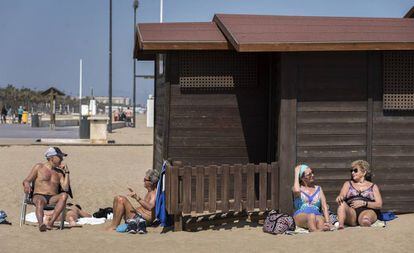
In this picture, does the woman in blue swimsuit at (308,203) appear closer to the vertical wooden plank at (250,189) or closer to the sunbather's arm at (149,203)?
the vertical wooden plank at (250,189)

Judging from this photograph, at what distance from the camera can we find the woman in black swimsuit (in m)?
8.21

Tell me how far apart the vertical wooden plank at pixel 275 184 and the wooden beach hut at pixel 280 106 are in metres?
0.02

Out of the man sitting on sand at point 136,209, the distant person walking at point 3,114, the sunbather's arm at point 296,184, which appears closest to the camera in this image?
the sunbather's arm at point 296,184

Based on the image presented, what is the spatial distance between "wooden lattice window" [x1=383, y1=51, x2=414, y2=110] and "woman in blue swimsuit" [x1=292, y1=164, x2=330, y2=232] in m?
1.66

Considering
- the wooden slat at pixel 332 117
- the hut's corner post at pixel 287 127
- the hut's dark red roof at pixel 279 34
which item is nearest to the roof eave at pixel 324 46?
the hut's dark red roof at pixel 279 34

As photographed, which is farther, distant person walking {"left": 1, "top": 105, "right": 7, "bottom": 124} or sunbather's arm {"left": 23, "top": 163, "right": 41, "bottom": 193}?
distant person walking {"left": 1, "top": 105, "right": 7, "bottom": 124}

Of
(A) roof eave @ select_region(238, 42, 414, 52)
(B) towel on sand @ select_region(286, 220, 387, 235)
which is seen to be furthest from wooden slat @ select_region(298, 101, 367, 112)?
(B) towel on sand @ select_region(286, 220, 387, 235)

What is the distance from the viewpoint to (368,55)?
8.78 m

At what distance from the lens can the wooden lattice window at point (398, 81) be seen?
881 cm

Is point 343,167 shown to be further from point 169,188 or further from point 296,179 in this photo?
point 169,188

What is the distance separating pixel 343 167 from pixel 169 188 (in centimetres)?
255

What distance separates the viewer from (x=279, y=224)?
7996 mm

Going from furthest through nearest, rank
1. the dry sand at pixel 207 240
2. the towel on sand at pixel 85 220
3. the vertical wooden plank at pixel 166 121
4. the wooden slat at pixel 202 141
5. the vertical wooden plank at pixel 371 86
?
the wooden slat at pixel 202 141
the vertical wooden plank at pixel 166 121
the towel on sand at pixel 85 220
the vertical wooden plank at pixel 371 86
the dry sand at pixel 207 240

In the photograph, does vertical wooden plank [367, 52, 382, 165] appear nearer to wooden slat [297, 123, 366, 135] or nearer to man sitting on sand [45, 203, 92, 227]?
wooden slat [297, 123, 366, 135]
